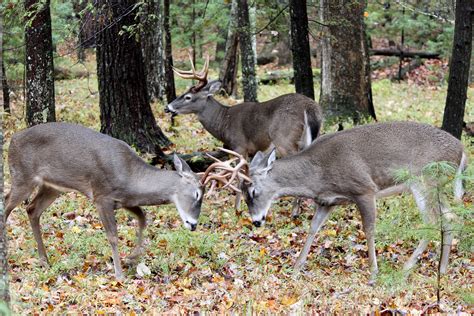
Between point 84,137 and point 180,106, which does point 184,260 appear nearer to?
point 84,137

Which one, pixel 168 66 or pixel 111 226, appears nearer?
pixel 111 226

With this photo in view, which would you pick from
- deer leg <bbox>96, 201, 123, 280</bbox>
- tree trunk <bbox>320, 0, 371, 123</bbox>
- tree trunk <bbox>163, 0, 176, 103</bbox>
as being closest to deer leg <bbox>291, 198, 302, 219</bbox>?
deer leg <bbox>96, 201, 123, 280</bbox>

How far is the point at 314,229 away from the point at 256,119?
333 centimetres

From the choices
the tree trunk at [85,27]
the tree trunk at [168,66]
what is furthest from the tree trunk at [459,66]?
the tree trunk at [168,66]

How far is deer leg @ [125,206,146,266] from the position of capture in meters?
7.82

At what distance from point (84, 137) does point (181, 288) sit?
2140 mm

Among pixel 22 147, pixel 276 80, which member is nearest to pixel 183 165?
pixel 22 147

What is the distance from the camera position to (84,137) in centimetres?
811

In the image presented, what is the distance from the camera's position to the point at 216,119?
11945 mm

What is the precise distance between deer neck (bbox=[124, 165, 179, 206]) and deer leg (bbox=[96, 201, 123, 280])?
0.21m

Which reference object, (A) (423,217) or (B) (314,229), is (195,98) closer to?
(B) (314,229)

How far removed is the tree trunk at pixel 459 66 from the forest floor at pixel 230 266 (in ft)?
4.81

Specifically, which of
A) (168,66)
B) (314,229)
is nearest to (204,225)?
(314,229)

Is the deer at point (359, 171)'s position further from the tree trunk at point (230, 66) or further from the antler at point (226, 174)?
the tree trunk at point (230, 66)
